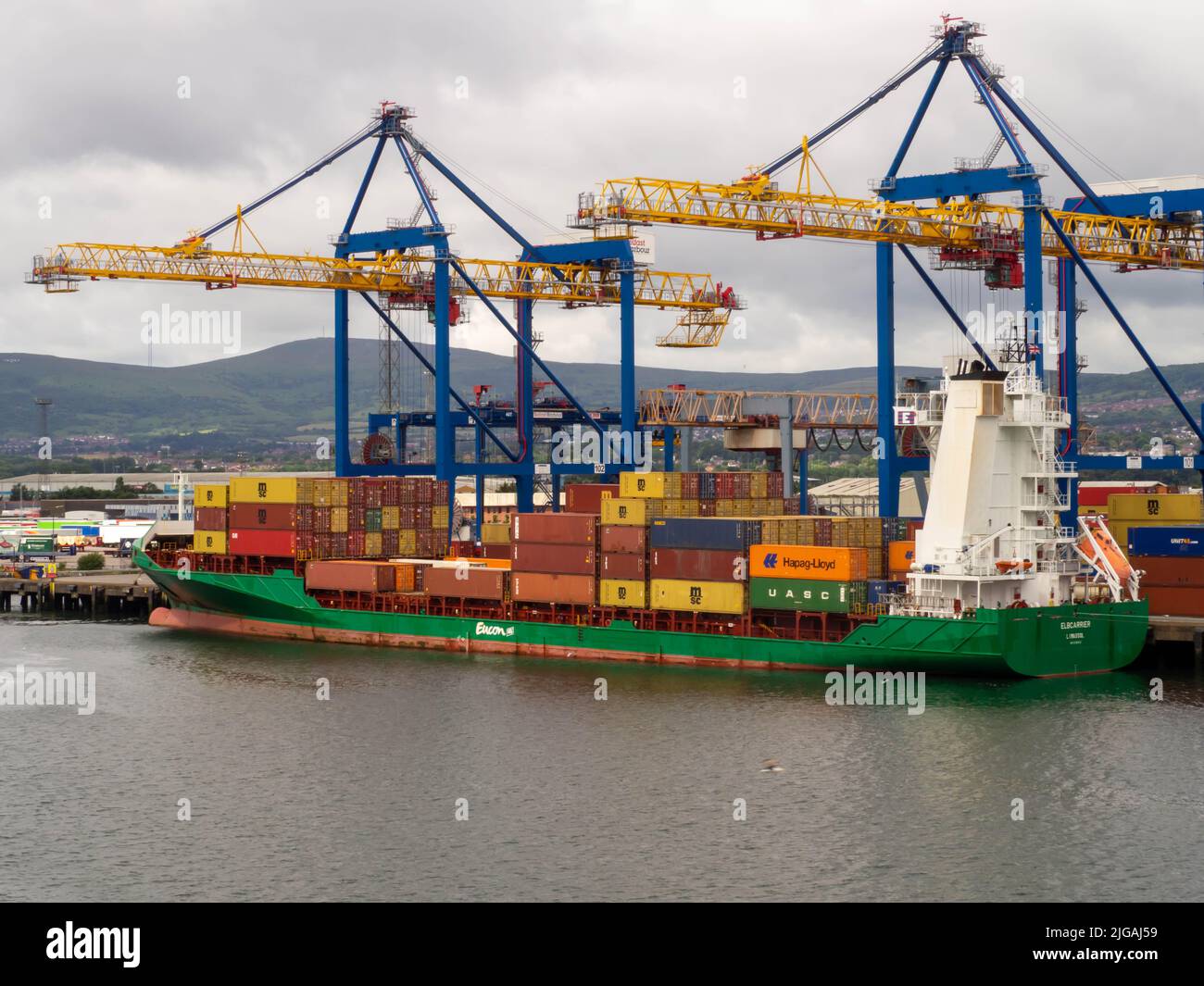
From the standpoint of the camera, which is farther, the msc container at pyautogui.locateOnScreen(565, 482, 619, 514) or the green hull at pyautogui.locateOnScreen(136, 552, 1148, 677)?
the msc container at pyautogui.locateOnScreen(565, 482, 619, 514)

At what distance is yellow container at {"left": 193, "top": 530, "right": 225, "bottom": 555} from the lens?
67562mm

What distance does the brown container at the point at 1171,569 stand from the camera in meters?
55.7

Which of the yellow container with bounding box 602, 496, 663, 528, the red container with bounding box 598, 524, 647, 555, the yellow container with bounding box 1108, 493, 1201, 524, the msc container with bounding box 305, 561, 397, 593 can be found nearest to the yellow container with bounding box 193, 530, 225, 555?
the msc container with bounding box 305, 561, 397, 593

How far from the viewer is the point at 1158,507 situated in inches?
2335

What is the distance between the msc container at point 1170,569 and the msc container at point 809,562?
1104 cm

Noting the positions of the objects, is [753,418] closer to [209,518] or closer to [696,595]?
[696,595]

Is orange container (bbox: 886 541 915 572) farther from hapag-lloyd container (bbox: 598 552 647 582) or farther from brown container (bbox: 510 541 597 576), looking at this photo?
brown container (bbox: 510 541 597 576)

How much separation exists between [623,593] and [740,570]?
4.99 metres

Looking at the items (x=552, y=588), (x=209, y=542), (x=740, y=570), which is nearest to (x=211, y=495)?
(x=209, y=542)

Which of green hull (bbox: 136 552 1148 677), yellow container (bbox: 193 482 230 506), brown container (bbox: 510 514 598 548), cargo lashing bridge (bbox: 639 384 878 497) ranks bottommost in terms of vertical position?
green hull (bbox: 136 552 1148 677)

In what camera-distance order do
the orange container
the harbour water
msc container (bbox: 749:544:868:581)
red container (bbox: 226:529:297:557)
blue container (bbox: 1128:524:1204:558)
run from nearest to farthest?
the harbour water < msc container (bbox: 749:544:868:581) < the orange container < blue container (bbox: 1128:524:1204:558) < red container (bbox: 226:529:297:557)

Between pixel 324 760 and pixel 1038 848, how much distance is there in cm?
1740

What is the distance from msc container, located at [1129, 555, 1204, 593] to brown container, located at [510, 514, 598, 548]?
63.6 feet
